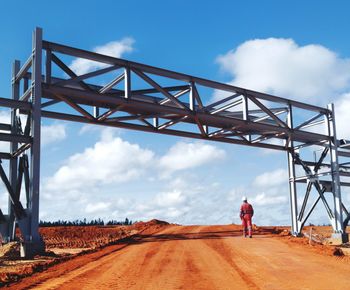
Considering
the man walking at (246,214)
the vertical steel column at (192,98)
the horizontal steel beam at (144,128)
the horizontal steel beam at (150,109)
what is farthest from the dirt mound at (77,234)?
the vertical steel column at (192,98)

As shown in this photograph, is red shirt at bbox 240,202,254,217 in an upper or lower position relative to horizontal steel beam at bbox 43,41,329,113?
lower

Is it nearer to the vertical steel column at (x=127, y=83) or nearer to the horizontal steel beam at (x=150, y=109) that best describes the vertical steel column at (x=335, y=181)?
the horizontal steel beam at (x=150, y=109)

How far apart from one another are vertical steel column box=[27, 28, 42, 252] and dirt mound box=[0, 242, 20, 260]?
45.4 inches

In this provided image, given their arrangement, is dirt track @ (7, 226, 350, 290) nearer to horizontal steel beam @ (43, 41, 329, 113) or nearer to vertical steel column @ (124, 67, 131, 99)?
vertical steel column @ (124, 67, 131, 99)

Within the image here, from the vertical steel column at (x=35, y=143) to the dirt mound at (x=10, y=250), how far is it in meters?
1.15

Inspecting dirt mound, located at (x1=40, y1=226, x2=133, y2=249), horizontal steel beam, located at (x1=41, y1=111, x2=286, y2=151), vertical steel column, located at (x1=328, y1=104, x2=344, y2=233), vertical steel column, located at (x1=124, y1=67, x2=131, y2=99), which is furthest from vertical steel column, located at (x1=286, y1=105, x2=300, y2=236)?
vertical steel column, located at (x1=124, y1=67, x2=131, y2=99)

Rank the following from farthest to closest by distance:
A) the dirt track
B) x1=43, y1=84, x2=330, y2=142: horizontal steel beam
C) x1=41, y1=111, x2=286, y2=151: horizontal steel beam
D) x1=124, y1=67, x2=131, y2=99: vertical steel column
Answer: x1=41, y1=111, x2=286, y2=151: horizontal steel beam, x1=124, y1=67, x2=131, y2=99: vertical steel column, x1=43, y1=84, x2=330, y2=142: horizontal steel beam, the dirt track

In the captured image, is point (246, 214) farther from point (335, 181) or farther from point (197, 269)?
point (197, 269)

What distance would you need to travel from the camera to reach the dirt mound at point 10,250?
14.7m

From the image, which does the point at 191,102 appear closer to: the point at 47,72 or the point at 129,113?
the point at 129,113

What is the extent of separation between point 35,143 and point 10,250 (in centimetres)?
355

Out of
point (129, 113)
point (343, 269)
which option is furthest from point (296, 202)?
point (343, 269)

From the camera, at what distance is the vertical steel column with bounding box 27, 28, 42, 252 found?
14.3 meters

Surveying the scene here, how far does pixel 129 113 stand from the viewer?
747 inches
